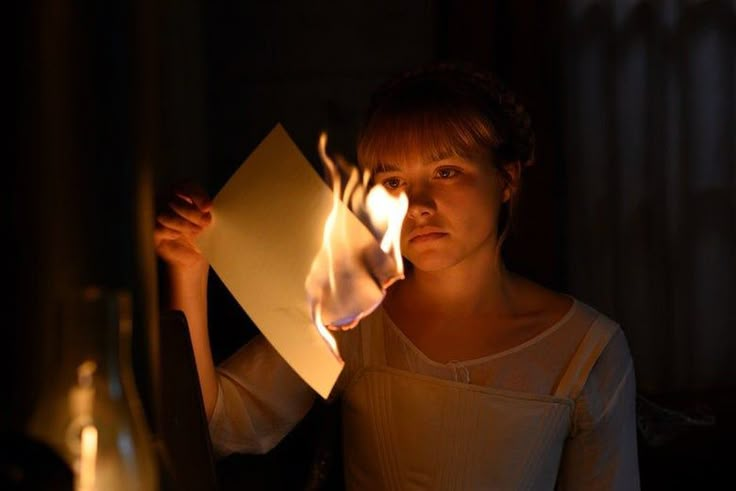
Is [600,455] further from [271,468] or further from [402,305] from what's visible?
[271,468]

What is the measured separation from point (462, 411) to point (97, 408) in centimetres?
86

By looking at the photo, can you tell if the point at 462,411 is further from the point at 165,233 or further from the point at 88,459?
the point at 88,459

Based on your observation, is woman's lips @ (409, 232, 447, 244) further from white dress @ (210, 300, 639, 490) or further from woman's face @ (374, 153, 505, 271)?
white dress @ (210, 300, 639, 490)

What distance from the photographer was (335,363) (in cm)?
74

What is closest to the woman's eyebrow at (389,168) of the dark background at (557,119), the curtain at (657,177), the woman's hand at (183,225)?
the woman's hand at (183,225)

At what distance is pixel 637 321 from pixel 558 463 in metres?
1.02

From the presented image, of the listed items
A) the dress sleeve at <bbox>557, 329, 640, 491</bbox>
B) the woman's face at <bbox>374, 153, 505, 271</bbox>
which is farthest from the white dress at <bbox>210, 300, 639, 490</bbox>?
the woman's face at <bbox>374, 153, 505, 271</bbox>

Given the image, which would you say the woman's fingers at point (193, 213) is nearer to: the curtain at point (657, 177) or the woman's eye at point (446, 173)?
the woman's eye at point (446, 173)

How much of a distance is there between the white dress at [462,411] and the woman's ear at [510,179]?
0.24m

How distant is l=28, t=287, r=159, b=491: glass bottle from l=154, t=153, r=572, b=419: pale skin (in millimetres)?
479

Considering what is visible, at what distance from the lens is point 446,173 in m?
1.30

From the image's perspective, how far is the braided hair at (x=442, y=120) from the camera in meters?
1.30

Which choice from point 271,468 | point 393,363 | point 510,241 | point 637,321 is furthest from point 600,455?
point 637,321

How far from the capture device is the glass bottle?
46 centimetres
